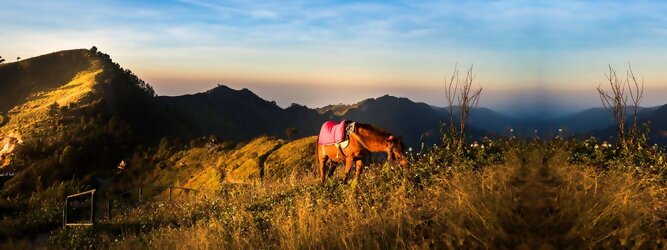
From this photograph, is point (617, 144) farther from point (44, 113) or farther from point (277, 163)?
point (44, 113)

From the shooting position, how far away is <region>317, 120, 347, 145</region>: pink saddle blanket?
12766mm

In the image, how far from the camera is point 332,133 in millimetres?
13250

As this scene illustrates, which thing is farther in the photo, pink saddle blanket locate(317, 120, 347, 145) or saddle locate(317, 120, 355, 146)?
pink saddle blanket locate(317, 120, 347, 145)

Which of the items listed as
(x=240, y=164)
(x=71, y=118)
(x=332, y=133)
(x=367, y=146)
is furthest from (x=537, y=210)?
(x=71, y=118)

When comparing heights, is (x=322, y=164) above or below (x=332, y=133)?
below

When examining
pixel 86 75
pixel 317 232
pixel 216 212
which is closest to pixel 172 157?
pixel 216 212

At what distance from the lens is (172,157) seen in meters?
47.6

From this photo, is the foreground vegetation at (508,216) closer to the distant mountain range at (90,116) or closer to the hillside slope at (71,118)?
the distant mountain range at (90,116)

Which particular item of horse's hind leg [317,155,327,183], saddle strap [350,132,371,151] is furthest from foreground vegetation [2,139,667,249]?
horse's hind leg [317,155,327,183]

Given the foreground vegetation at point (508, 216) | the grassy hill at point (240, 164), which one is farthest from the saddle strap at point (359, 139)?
the grassy hill at point (240, 164)

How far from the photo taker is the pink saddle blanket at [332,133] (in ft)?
41.9

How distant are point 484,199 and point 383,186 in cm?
478

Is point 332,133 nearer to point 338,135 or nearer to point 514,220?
point 338,135

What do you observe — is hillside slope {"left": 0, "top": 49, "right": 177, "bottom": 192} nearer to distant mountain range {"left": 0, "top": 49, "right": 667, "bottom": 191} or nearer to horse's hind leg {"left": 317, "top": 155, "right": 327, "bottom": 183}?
distant mountain range {"left": 0, "top": 49, "right": 667, "bottom": 191}
